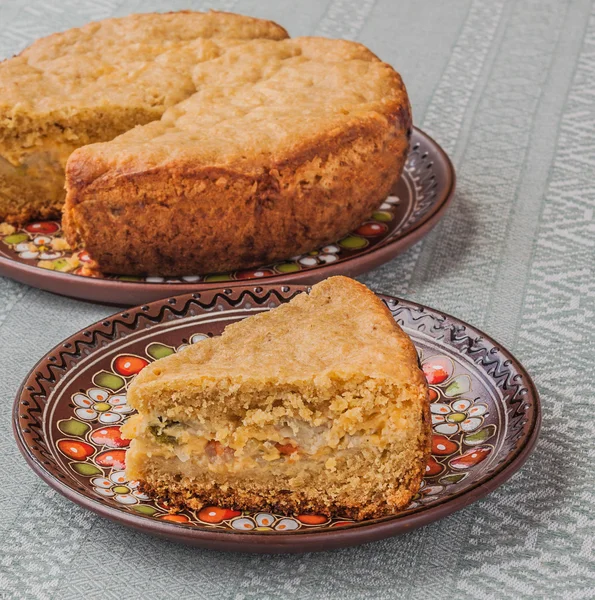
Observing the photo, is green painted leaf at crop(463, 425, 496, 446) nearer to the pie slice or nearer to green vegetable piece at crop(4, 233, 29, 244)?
the pie slice

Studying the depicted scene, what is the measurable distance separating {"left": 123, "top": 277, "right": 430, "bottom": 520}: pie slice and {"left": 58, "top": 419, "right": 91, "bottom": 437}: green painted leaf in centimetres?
25

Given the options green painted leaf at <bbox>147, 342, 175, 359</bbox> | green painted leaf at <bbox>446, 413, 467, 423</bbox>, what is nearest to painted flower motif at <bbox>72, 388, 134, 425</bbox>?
green painted leaf at <bbox>147, 342, 175, 359</bbox>

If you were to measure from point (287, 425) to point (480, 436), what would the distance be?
561mm

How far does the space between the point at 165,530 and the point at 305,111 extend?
1990mm

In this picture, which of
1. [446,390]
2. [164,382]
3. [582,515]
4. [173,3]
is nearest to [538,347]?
[446,390]

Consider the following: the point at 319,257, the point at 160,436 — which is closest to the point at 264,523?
the point at 160,436

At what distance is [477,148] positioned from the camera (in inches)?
201

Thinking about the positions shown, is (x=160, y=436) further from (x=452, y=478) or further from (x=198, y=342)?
(x=452, y=478)

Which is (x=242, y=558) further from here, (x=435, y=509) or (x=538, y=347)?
(x=538, y=347)

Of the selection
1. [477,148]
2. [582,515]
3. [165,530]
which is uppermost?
[165,530]

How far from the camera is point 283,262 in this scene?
3.97 metres

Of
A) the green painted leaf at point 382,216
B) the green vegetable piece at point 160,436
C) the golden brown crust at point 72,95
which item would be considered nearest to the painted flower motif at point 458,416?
the green vegetable piece at point 160,436

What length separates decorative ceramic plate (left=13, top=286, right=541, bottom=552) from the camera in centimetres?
248

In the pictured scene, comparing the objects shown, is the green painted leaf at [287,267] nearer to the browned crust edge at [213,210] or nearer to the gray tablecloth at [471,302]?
the browned crust edge at [213,210]
